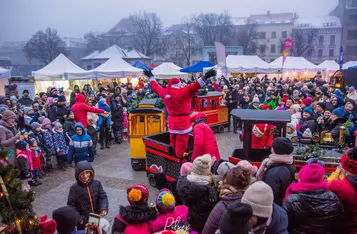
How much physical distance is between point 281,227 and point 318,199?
597mm

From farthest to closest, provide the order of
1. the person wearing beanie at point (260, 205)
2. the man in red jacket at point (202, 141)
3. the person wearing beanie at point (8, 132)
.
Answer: the person wearing beanie at point (8, 132) → the man in red jacket at point (202, 141) → the person wearing beanie at point (260, 205)

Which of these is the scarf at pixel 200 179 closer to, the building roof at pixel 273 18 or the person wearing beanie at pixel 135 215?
the person wearing beanie at pixel 135 215

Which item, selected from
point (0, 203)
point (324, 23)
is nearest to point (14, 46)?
point (324, 23)

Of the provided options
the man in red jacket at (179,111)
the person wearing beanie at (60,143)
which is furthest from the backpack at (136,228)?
the person wearing beanie at (60,143)

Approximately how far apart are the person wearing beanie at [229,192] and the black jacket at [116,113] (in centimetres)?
799

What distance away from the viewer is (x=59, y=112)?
9094mm

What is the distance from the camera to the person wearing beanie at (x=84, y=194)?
154 inches

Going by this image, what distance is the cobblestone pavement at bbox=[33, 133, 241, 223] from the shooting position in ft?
20.6

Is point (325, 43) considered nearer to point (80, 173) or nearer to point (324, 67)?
point (324, 67)

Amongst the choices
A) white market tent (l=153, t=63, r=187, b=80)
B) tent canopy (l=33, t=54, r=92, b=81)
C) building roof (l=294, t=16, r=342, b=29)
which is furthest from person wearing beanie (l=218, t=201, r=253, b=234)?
building roof (l=294, t=16, r=342, b=29)

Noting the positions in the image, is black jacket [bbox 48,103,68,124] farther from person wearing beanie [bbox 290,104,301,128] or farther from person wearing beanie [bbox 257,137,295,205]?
person wearing beanie [bbox 257,137,295,205]

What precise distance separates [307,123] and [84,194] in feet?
18.5

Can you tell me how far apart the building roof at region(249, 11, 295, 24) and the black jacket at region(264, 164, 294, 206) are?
68037 millimetres

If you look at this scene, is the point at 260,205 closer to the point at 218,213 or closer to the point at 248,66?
the point at 218,213
